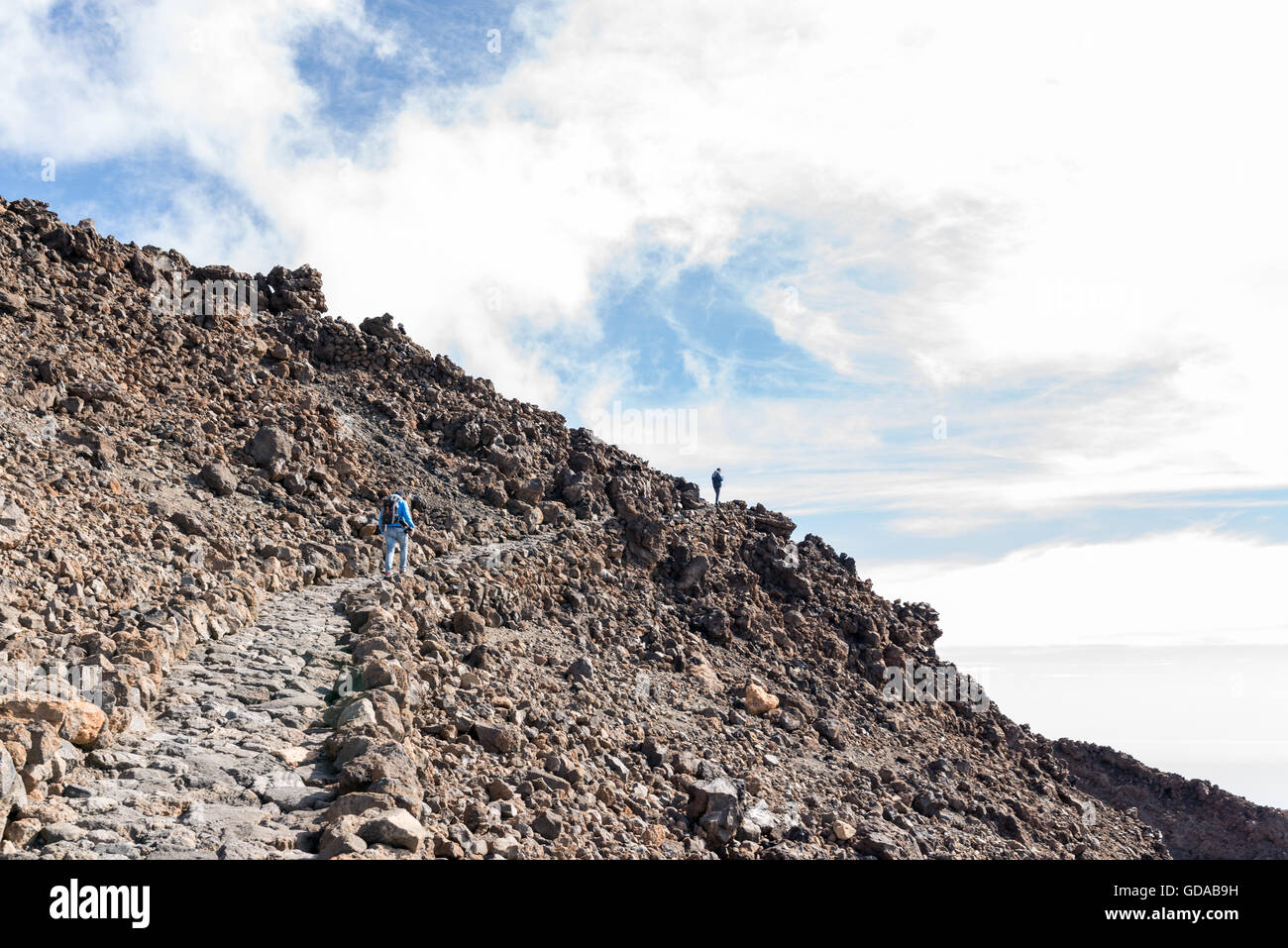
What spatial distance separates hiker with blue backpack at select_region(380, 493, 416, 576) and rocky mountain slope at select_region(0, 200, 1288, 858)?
70 centimetres

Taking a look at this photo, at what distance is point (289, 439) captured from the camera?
18.3 meters

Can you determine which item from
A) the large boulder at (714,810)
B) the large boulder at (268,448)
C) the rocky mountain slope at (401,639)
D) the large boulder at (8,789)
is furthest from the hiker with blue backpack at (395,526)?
the large boulder at (8,789)

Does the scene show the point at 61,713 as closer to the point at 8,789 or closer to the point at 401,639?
the point at 8,789

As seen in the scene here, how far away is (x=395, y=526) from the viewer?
50.0 feet

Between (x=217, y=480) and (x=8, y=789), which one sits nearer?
(x=8, y=789)

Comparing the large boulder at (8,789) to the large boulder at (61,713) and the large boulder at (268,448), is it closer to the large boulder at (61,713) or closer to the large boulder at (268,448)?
the large boulder at (61,713)

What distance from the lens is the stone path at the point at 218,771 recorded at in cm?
537

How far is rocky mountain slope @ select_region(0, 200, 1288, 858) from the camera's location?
22.5 feet

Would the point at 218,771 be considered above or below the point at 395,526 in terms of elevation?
below

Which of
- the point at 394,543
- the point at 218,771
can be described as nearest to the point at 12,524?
the point at 218,771

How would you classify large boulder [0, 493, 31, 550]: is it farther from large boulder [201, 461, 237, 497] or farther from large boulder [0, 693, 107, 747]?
large boulder [201, 461, 237, 497]

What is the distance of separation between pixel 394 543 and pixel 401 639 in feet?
14.9
